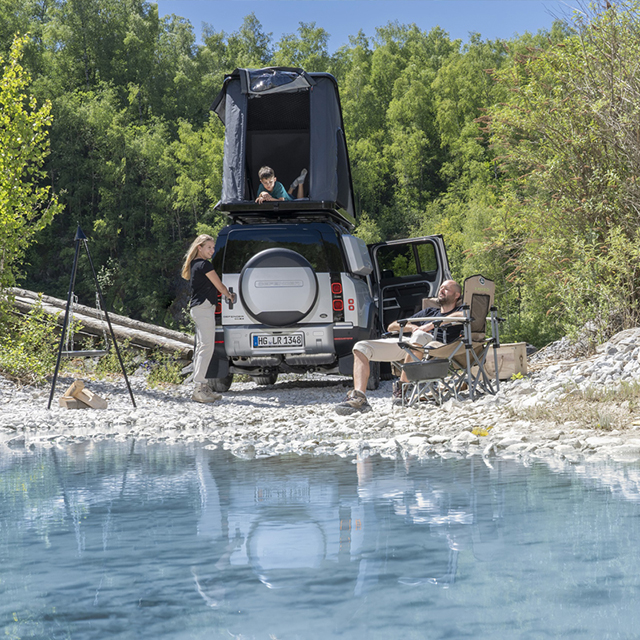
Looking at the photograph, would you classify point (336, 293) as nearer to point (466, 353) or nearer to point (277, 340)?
point (277, 340)

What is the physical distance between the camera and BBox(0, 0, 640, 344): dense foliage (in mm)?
10758

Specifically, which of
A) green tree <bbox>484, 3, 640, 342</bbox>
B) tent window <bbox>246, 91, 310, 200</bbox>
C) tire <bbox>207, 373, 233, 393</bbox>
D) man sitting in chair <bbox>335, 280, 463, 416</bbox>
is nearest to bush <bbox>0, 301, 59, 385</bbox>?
tire <bbox>207, 373, 233, 393</bbox>

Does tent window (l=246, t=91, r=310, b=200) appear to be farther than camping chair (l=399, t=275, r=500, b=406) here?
Yes

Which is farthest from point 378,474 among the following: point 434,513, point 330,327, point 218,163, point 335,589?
point 218,163

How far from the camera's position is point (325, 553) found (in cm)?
306

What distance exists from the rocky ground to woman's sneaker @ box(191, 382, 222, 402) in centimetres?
12

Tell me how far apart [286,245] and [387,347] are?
6.73ft

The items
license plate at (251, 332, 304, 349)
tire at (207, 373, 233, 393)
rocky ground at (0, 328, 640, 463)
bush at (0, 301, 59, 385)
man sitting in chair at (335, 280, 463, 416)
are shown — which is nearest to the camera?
rocky ground at (0, 328, 640, 463)

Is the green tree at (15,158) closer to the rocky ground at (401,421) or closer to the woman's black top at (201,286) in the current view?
the rocky ground at (401,421)

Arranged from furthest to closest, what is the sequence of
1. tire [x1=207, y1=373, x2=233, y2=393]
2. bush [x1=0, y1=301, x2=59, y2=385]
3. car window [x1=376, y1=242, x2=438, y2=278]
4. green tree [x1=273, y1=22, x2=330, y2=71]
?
green tree [x1=273, y1=22, x2=330, y2=71] < car window [x1=376, y1=242, x2=438, y2=278] < bush [x1=0, y1=301, x2=59, y2=385] < tire [x1=207, y1=373, x2=233, y2=393]

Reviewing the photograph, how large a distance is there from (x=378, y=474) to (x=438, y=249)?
7.01 metres

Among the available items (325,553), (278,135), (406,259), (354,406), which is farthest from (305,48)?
(325,553)

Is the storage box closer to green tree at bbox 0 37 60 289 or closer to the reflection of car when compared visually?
the reflection of car

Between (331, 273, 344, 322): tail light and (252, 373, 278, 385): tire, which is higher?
(331, 273, 344, 322): tail light
